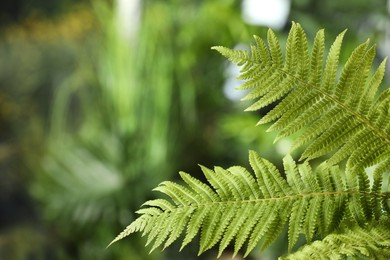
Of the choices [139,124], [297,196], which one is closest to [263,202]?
[297,196]

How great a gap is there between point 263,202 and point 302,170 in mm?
37

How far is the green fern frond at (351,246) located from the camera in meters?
0.36

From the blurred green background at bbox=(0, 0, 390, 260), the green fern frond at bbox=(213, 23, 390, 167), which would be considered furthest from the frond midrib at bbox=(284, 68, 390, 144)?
the blurred green background at bbox=(0, 0, 390, 260)

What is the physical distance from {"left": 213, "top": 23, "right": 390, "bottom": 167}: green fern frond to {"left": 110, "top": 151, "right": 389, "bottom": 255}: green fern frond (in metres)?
0.02

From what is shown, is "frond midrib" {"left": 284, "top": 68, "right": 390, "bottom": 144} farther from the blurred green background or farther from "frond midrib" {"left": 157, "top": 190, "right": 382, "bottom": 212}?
the blurred green background

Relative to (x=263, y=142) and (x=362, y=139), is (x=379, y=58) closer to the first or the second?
(x=263, y=142)

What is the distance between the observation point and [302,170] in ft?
1.39

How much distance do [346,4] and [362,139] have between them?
1244 mm

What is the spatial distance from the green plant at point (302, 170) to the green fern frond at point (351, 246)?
0.06 ft

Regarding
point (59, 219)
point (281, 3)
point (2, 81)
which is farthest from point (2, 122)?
point (281, 3)

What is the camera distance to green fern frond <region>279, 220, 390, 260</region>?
359 millimetres

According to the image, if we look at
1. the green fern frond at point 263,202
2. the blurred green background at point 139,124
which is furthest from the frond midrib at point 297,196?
the blurred green background at point 139,124

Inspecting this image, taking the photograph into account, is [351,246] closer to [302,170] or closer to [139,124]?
[302,170]

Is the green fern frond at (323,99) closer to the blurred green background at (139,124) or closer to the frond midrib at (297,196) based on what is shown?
the frond midrib at (297,196)
